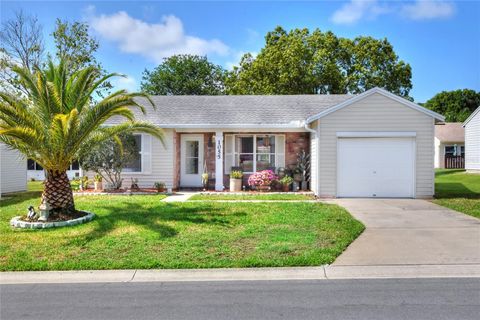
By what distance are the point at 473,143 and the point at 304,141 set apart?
1770 centimetres

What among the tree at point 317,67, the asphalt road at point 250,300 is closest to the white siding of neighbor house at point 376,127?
the asphalt road at point 250,300

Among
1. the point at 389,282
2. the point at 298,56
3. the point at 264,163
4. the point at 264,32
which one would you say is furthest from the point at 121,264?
the point at 264,32

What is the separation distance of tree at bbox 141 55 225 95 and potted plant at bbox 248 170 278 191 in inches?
1194

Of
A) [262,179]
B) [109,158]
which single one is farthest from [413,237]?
[109,158]

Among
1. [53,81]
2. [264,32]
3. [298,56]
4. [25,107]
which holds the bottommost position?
[25,107]

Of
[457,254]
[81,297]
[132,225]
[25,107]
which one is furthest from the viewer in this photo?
[25,107]

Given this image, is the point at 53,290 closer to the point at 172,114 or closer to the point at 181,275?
the point at 181,275

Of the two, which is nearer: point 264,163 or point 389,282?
point 389,282

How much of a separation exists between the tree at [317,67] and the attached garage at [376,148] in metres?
18.8

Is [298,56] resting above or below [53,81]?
above

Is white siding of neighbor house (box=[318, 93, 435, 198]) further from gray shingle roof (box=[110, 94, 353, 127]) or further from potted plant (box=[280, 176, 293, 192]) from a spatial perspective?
gray shingle roof (box=[110, 94, 353, 127])

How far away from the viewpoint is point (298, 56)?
1307 inches

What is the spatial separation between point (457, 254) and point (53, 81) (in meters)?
9.81

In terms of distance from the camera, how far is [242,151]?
17.5 meters
